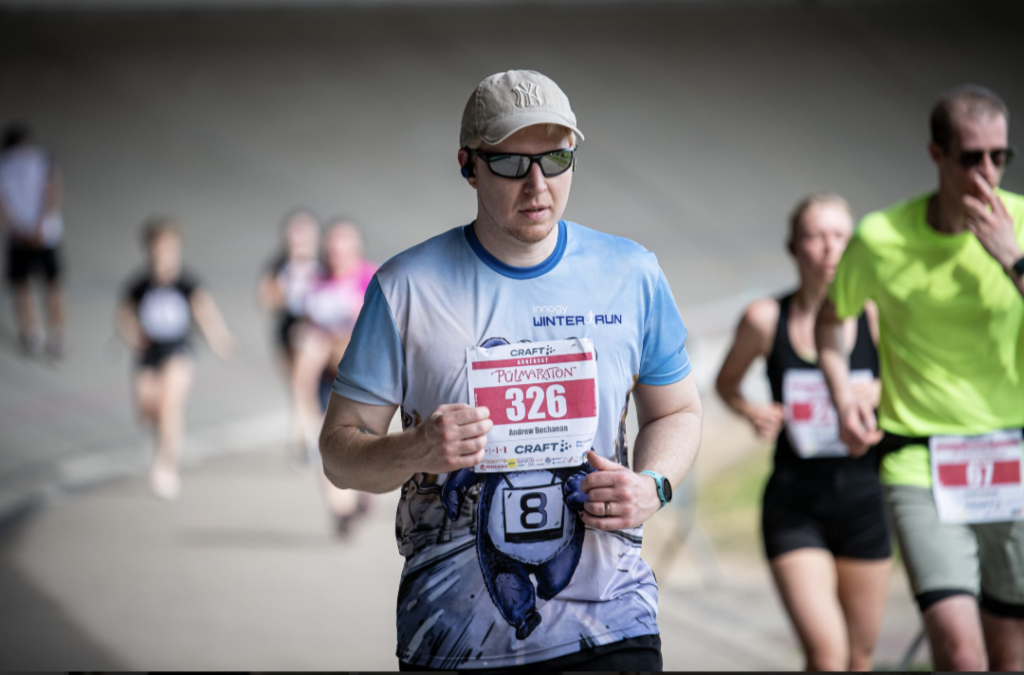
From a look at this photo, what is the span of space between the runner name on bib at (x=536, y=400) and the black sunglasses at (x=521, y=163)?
1.12ft

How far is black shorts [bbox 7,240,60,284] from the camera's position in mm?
11922

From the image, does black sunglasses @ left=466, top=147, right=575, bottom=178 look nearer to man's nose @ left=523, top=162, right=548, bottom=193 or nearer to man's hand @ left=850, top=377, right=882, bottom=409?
man's nose @ left=523, top=162, right=548, bottom=193

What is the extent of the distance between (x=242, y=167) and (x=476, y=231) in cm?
1463

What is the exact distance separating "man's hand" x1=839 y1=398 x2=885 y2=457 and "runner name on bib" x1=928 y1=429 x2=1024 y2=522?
20 centimetres

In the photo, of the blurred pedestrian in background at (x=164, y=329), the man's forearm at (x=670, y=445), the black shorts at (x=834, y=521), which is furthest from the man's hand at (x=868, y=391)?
the blurred pedestrian in background at (x=164, y=329)

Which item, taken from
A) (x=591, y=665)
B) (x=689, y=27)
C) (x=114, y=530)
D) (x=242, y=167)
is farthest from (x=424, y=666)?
(x=689, y=27)

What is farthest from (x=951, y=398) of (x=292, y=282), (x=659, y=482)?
(x=292, y=282)

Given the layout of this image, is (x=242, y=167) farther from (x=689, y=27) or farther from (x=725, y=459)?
(x=725, y=459)

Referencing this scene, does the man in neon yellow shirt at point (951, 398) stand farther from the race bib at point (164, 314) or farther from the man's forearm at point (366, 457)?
the race bib at point (164, 314)

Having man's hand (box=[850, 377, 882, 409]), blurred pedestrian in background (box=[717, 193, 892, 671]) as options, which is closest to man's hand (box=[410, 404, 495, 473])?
man's hand (box=[850, 377, 882, 409])

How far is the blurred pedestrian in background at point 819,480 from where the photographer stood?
4.04m

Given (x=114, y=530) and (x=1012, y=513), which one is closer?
(x=1012, y=513)

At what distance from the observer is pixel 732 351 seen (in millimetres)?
4500

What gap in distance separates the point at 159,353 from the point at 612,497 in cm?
694
